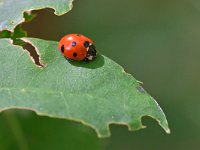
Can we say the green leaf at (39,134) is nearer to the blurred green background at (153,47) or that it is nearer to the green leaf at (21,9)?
the green leaf at (21,9)

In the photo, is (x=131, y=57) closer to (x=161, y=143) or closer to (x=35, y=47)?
(x=161, y=143)

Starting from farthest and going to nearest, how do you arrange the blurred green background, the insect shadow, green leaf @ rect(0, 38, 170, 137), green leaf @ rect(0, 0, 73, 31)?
the blurred green background < green leaf @ rect(0, 0, 73, 31) < the insect shadow < green leaf @ rect(0, 38, 170, 137)

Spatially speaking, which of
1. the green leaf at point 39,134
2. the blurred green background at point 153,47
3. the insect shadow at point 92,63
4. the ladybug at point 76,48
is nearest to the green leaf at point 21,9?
the ladybug at point 76,48

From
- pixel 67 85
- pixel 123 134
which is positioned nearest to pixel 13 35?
pixel 67 85

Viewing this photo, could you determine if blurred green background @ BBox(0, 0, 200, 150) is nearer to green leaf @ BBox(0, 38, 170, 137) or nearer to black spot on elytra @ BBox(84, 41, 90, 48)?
black spot on elytra @ BBox(84, 41, 90, 48)

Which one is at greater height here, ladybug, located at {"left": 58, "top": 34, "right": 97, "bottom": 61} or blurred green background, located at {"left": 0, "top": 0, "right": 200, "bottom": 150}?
ladybug, located at {"left": 58, "top": 34, "right": 97, "bottom": 61}

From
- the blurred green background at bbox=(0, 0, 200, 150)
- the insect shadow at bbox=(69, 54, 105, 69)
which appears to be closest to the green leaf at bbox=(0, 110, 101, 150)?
the insect shadow at bbox=(69, 54, 105, 69)
